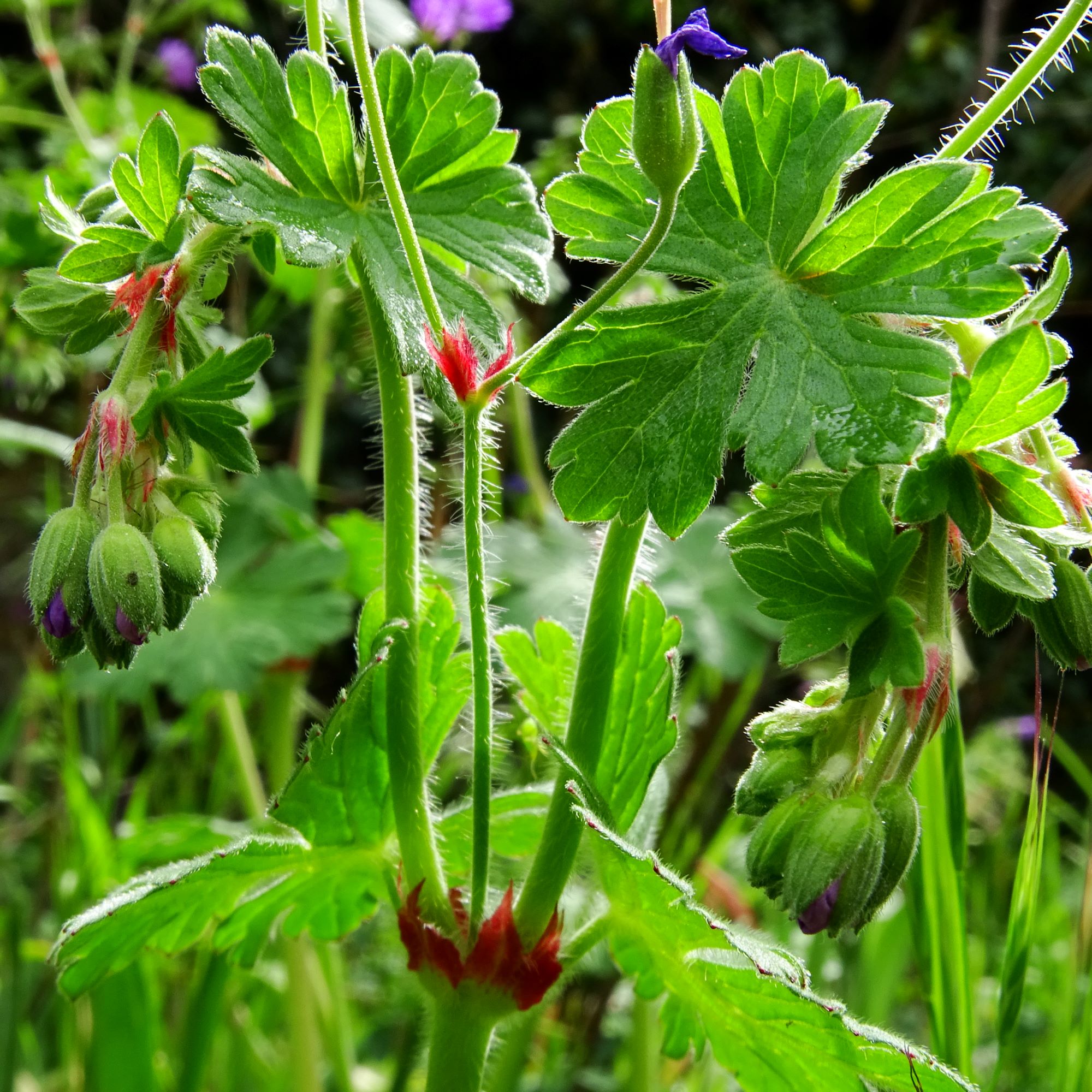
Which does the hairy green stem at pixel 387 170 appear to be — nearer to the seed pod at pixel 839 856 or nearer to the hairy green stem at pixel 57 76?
the seed pod at pixel 839 856

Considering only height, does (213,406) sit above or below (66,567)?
above

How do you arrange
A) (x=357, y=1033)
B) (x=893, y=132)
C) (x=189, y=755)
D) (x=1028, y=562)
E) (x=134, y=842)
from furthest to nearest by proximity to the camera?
(x=893, y=132) < (x=189, y=755) < (x=357, y=1033) < (x=134, y=842) < (x=1028, y=562)

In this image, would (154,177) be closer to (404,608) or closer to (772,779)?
(404,608)

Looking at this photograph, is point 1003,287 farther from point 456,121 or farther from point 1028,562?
point 456,121

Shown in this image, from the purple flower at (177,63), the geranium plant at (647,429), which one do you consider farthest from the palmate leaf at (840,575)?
the purple flower at (177,63)

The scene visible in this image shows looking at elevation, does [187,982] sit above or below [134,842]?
below

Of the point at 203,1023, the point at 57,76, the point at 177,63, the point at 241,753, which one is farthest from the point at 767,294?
the point at 177,63

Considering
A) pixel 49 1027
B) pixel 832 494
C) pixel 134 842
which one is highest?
pixel 832 494

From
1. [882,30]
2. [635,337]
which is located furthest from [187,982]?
[882,30]
